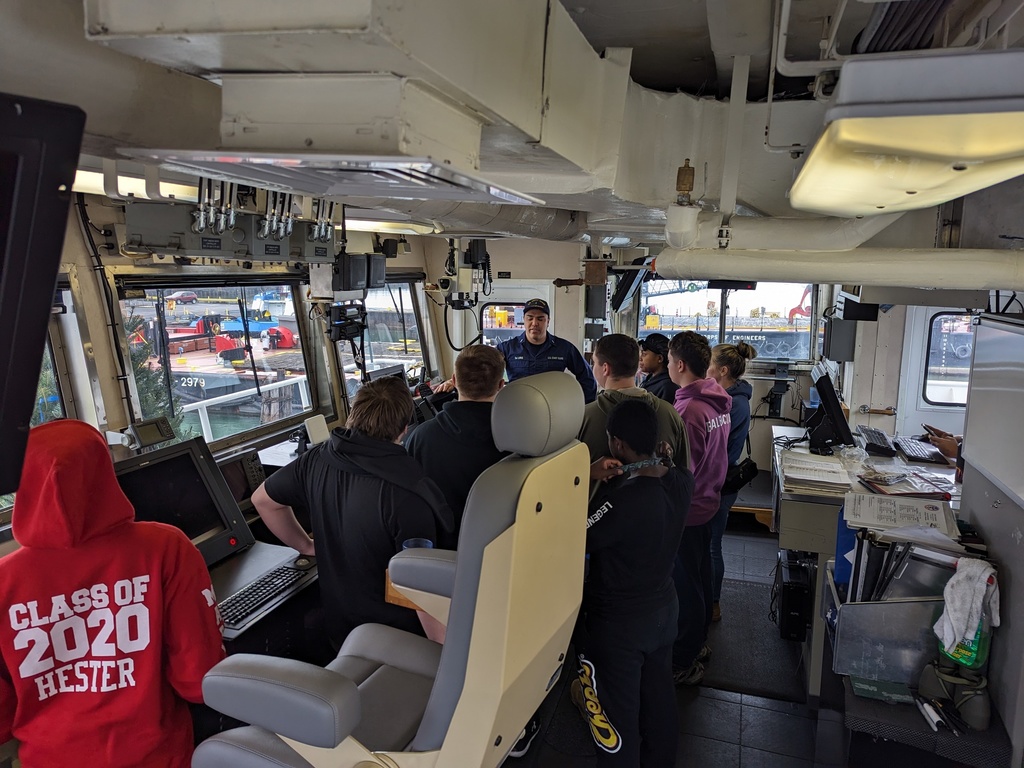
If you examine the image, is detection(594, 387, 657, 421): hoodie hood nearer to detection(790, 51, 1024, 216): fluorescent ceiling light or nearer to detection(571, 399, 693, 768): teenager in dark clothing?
detection(571, 399, 693, 768): teenager in dark clothing

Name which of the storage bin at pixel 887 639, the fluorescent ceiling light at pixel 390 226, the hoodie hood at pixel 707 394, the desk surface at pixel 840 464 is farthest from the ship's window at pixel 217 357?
the storage bin at pixel 887 639

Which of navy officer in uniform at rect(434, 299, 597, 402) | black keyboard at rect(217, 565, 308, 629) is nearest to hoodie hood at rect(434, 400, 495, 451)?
black keyboard at rect(217, 565, 308, 629)

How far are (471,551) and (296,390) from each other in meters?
3.82

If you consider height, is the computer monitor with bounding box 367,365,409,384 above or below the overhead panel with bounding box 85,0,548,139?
below

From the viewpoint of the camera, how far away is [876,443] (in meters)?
4.30

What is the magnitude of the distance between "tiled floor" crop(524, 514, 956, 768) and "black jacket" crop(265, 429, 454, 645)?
1079 mm

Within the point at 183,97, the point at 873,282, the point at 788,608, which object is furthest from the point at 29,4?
the point at 788,608

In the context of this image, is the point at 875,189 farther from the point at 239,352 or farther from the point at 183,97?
the point at 239,352

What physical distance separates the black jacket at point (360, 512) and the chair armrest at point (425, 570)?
27 cm

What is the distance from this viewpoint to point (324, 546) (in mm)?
2396

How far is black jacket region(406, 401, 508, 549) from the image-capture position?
2932mm

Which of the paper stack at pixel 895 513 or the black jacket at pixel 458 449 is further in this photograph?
the black jacket at pixel 458 449

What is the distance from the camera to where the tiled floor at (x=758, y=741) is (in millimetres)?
2537

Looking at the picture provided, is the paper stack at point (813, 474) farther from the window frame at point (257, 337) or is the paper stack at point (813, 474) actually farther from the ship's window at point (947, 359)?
the window frame at point (257, 337)
